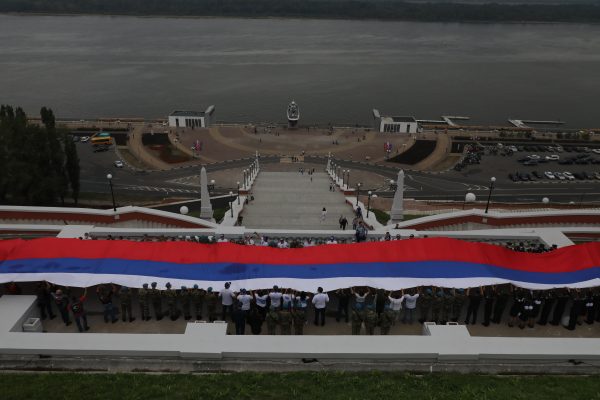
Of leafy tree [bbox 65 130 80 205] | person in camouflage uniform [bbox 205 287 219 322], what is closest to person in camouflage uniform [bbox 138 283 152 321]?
person in camouflage uniform [bbox 205 287 219 322]

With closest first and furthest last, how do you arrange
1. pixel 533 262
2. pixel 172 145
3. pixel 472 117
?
pixel 533 262 → pixel 172 145 → pixel 472 117

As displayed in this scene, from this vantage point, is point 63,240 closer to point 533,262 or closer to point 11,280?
point 11,280

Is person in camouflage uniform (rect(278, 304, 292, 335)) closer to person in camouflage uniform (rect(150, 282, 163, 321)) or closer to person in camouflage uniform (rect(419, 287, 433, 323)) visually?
person in camouflage uniform (rect(150, 282, 163, 321))

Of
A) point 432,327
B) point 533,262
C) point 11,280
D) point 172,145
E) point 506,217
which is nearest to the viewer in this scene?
point 432,327

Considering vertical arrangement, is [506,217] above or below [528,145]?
above

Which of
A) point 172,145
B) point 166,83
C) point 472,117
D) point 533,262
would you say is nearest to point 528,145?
point 472,117

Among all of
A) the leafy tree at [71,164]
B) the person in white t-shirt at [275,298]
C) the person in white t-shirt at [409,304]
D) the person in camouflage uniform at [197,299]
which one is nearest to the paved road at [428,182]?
the leafy tree at [71,164]

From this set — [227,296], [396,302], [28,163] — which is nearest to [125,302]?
[227,296]
